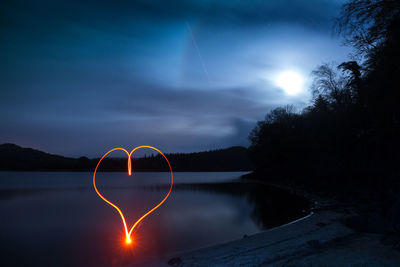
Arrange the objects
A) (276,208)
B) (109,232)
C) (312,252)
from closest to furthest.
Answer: (312,252) → (109,232) → (276,208)

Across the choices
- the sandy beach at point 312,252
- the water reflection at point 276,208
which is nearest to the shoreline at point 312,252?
the sandy beach at point 312,252

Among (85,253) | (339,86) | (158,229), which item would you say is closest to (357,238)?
→ (85,253)

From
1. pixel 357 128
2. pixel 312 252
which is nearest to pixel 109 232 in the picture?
pixel 312 252

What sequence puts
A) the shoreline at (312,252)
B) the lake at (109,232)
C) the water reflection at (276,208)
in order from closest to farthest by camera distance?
1. the shoreline at (312,252)
2. the lake at (109,232)
3. the water reflection at (276,208)

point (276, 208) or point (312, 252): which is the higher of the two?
point (312, 252)

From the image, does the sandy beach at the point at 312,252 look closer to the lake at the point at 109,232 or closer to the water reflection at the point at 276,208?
the lake at the point at 109,232

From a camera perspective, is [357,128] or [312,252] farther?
[357,128]

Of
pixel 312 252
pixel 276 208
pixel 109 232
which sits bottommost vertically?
pixel 109 232

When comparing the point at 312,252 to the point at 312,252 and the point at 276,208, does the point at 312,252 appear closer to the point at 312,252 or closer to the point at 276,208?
the point at 312,252

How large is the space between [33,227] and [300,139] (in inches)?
1753

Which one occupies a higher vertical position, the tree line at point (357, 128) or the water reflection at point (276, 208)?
the tree line at point (357, 128)

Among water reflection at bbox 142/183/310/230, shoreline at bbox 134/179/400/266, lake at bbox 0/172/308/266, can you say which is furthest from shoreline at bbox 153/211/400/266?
water reflection at bbox 142/183/310/230

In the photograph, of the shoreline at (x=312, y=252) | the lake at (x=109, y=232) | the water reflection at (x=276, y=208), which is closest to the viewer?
the shoreline at (x=312, y=252)

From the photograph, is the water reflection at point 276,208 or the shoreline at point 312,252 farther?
the water reflection at point 276,208
